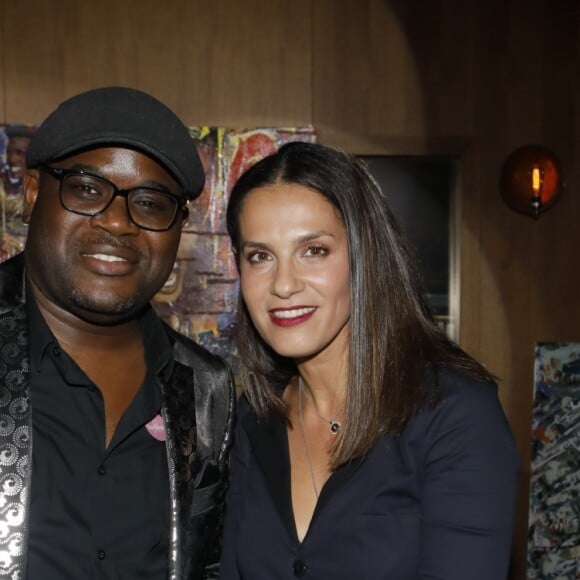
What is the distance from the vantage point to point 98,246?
5.28ft

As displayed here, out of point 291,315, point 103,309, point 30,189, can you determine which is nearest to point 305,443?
point 291,315

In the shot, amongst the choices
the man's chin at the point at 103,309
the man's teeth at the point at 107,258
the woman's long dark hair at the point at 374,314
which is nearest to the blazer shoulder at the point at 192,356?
the man's chin at the point at 103,309

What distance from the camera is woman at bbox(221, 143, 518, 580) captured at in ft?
4.67

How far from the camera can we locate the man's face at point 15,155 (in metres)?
3.37

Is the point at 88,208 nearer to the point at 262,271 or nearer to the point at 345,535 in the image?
the point at 262,271

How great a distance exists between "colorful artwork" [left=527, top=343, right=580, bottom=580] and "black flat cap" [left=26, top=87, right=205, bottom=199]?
7.21ft

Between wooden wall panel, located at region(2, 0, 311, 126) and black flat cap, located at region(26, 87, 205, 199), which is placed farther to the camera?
wooden wall panel, located at region(2, 0, 311, 126)

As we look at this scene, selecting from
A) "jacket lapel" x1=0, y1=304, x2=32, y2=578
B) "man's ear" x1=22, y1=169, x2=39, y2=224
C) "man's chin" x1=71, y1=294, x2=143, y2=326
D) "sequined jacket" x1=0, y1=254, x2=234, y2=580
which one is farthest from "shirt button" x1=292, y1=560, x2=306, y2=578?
"man's ear" x1=22, y1=169, x2=39, y2=224

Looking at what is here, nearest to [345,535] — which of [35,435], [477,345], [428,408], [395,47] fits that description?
[428,408]

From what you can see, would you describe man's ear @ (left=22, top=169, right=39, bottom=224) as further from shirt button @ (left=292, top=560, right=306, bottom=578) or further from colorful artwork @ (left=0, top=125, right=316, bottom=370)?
colorful artwork @ (left=0, top=125, right=316, bottom=370)

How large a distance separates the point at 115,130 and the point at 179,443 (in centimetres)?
69

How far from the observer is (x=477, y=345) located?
3.78 m

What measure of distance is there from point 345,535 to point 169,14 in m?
2.74

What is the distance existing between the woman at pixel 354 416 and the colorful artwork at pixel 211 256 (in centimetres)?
179
